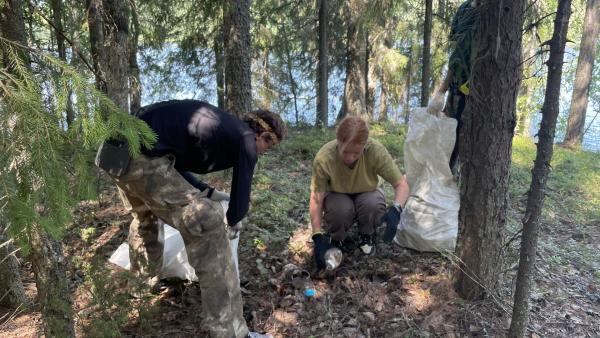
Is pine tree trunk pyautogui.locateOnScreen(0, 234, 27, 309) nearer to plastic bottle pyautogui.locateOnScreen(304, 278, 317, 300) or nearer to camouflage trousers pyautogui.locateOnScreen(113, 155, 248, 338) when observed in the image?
camouflage trousers pyautogui.locateOnScreen(113, 155, 248, 338)

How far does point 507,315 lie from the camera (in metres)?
2.86

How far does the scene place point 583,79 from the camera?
11023 mm

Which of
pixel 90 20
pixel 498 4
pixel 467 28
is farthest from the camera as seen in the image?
pixel 90 20

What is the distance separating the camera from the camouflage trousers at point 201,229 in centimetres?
252

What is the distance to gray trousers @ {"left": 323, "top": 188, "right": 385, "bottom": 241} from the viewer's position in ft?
11.7

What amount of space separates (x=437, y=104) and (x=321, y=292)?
1844 millimetres

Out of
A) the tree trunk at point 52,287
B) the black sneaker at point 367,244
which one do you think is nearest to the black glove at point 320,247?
the black sneaker at point 367,244

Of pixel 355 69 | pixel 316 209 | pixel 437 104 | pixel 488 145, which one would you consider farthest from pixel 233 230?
pixel 355 69

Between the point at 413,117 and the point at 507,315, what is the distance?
1.75m

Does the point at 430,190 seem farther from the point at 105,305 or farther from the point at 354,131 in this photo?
the point at 105,305

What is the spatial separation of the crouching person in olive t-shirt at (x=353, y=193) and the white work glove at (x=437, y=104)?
56cm

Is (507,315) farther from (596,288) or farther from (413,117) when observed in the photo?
(413,117)

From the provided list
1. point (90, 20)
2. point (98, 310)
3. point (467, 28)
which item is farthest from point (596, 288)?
point (90, 20)

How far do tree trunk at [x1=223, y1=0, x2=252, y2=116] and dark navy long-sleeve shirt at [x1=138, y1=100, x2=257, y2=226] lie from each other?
120 inches
